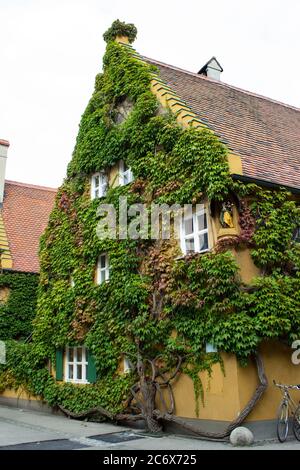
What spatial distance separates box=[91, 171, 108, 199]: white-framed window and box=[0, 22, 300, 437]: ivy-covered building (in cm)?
12

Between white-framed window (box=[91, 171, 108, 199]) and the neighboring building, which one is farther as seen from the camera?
the neighboring building

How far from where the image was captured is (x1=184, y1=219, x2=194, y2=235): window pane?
39.3ft

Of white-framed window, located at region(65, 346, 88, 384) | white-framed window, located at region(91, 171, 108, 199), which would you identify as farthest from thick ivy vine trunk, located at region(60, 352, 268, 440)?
white-framed window, located at region(91, 171, 108, 199)

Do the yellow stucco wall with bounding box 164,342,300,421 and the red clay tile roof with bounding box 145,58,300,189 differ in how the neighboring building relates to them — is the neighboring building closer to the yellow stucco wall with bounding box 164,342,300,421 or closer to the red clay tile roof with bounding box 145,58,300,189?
the red clay tile roof with bounding box 145,58,300,189

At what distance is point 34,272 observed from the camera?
67.4ft

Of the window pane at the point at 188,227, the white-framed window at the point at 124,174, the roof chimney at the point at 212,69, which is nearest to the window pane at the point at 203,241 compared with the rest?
the window pane at the point at 188,227

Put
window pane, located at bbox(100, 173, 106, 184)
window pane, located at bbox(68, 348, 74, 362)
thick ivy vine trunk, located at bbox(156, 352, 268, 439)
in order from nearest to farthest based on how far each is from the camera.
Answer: thick ivy vine trunk, located at bbox(156, 352, 268, 439)
window pane, located at bbox(68, 348, 74, 362)
window pane, located at bbox(100, 173, 106, 184)

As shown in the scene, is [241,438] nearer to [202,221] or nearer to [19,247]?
[202,221]

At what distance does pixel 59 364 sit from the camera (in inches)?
612

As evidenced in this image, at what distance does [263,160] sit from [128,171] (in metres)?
4.05

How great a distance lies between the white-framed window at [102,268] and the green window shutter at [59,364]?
288 centimetres

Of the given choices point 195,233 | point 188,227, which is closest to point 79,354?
point 188,227

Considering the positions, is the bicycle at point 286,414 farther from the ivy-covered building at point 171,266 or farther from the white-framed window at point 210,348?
the white-framed window at point 210,348

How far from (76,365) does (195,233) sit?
6249mm
